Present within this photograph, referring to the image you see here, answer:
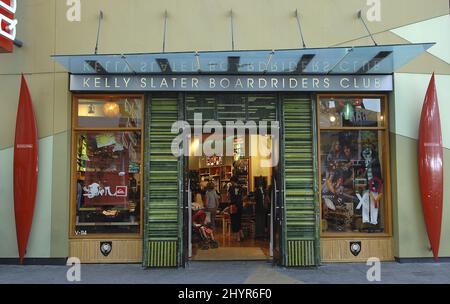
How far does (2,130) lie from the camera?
9.41 meters

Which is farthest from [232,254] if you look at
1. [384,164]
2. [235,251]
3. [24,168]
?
[24,168]

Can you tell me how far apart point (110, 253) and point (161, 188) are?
1.69 meters

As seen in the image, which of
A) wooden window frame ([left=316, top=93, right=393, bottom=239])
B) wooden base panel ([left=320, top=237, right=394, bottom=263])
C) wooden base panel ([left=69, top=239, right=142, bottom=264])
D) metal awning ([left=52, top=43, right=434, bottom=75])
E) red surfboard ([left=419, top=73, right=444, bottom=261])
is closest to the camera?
metal awning ([left=52, top=43, right=434, bottom=75])

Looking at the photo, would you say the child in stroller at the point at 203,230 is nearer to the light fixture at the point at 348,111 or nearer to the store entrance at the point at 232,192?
the store entrance at the point at 232,192

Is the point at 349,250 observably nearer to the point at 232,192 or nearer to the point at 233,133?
the point at 233,133

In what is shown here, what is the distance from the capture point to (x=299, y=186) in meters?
9.33

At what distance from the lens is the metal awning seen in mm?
8031

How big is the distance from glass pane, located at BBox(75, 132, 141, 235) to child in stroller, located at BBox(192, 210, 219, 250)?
2.11 metres

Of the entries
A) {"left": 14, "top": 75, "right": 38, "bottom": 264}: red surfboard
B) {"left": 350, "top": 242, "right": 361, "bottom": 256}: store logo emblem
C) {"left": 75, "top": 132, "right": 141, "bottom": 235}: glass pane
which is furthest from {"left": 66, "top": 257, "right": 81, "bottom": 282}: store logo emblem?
{"left": 350, "top": 242, "right": 361, "bottom": 256}: store logo emblem

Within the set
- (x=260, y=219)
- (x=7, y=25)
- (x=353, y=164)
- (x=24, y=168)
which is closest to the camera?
(x=7, y=25)

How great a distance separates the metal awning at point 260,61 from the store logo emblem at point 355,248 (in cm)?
345

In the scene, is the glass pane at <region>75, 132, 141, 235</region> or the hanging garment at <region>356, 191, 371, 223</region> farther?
the hanging garment at <region>356, 191, 371, 223</region>

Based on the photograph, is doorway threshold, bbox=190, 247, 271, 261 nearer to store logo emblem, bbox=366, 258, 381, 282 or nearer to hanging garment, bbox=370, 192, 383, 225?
store logo emblem, bbox=366, 258, 381, 282

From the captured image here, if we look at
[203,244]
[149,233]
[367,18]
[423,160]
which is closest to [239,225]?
[203,244]
